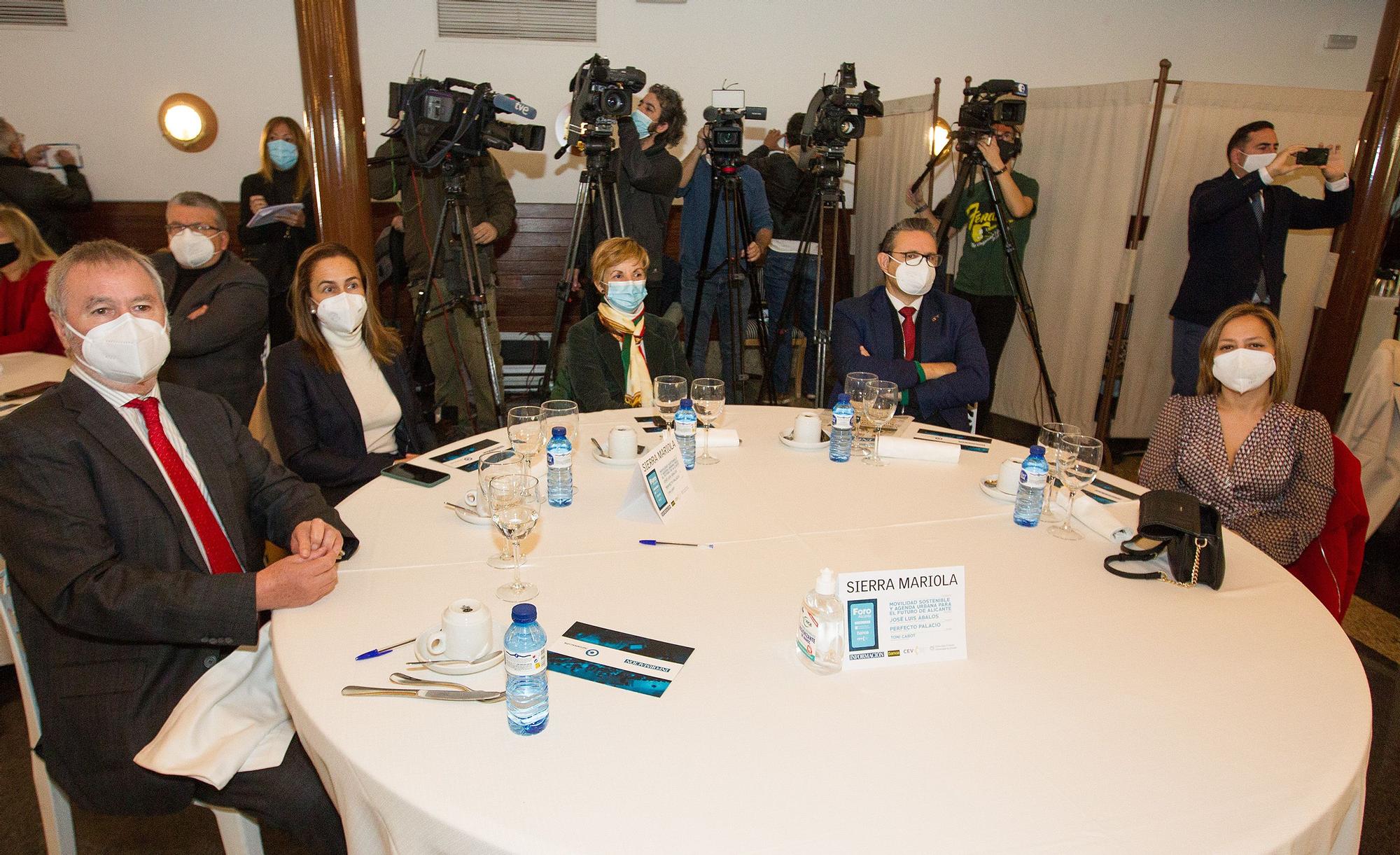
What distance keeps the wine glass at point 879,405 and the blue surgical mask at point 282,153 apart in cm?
386

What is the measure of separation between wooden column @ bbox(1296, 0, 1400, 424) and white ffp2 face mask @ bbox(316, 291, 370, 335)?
4.41 m

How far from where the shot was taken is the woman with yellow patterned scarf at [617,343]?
2.83 m

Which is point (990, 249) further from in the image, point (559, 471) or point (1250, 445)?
point (559, 471)

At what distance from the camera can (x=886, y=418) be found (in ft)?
6.86

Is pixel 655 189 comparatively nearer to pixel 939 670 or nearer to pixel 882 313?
pixel 882 313

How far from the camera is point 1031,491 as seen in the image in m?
1.72

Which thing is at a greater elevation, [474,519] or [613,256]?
[613,256]

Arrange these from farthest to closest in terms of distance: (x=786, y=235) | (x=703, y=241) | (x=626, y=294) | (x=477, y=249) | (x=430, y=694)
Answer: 1. (x=786, y=235)
2. (x=703, y=241)
3. (x=477, y=249)
4. (x=626, y=294)
5. (x=430, y=694)

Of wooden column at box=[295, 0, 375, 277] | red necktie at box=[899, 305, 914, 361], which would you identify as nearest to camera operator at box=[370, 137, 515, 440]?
wooden column at box=[295, 0, 375, 277]

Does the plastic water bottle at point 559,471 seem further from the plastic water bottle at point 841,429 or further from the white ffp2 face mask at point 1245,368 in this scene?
the white ffp2 face mask at point 1245,368

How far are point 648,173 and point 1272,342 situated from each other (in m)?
2.87

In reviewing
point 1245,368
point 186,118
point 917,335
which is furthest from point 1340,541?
point 186,118

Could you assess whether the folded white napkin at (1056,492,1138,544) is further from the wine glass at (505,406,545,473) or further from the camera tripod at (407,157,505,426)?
the camera tripod at (407,157,505,426)

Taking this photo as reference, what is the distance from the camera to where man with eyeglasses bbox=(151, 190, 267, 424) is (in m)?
3.01
